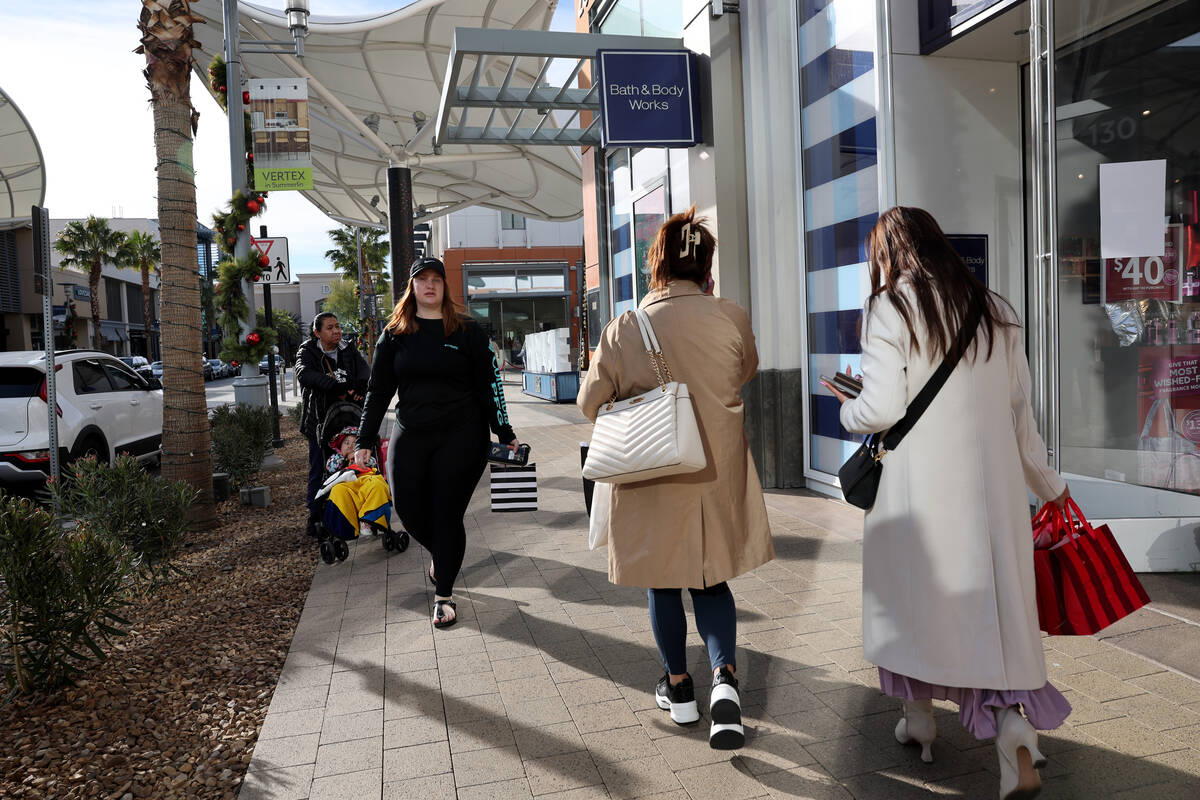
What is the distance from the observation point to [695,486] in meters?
3.04

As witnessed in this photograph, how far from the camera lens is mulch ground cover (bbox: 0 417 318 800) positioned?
3117 millimetres

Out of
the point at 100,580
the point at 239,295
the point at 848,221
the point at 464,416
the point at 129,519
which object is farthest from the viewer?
the point at 239,295

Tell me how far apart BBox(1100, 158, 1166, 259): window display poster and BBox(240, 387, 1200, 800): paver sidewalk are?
2497 millimetres

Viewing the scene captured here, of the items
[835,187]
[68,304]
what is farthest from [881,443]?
[68,304]

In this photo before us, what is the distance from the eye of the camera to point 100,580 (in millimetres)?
4082

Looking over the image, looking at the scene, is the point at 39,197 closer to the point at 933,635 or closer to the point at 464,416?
the point at 464,416

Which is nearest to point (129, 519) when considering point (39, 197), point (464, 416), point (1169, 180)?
point (464, 416)

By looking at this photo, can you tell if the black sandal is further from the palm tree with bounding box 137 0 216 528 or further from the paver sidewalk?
the palm tree with bounding box 137 0 216 528

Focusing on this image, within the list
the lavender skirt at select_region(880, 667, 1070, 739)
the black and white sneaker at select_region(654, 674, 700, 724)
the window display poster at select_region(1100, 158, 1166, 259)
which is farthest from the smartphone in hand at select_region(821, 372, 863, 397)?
the window display poster at select_region(1100, 158, 1166, 259)

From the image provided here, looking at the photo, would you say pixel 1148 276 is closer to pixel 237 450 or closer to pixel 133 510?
pixel 133 510

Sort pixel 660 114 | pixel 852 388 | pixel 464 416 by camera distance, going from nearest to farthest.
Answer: pixel 852 388, pixel 464 416, pixel 660 114

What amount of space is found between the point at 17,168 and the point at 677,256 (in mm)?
44403

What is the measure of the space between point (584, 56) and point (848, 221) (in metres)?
3.14

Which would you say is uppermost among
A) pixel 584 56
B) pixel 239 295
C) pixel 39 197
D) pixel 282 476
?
pixel 39 197
